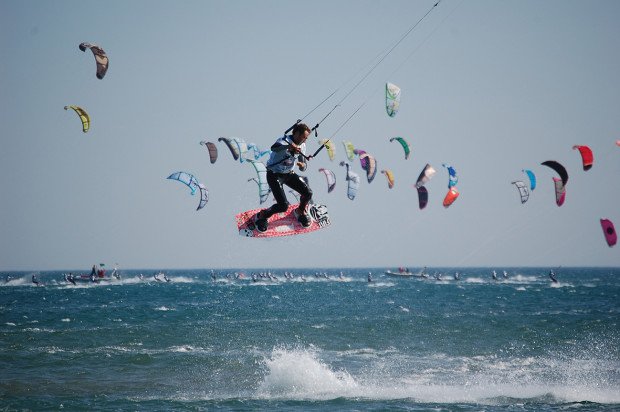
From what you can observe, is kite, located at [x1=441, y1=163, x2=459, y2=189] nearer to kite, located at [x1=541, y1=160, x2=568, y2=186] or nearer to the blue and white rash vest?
kite, located at [x1=541, y1=160, x2=568, y2=186]

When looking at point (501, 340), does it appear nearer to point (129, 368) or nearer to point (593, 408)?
point (593, 408)

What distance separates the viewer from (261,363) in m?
21.9

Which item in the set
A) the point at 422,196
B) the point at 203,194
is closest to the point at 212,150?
the point at 203,194

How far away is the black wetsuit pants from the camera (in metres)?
11.6

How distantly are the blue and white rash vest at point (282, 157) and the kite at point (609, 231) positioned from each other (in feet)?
55.3

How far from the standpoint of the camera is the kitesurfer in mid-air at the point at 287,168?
34.9 feet

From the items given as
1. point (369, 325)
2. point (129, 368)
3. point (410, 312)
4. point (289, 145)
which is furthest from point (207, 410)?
point (410, 312)

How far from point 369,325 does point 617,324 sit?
1429cm

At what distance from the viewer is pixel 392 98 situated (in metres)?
22.6

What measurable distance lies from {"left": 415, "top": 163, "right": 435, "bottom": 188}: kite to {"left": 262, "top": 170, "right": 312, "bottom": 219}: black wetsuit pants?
71.5 feet

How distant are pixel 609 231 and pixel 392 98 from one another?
33.3 ft

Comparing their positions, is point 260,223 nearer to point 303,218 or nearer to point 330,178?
point 303,218

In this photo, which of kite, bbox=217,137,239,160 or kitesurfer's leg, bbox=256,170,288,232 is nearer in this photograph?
kitesurfer's leg, bbox=256,170,288,232

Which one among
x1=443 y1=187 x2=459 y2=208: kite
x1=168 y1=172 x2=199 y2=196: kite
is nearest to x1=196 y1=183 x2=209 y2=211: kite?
x1=168 y1=172 x2=199 y2=196: kite
